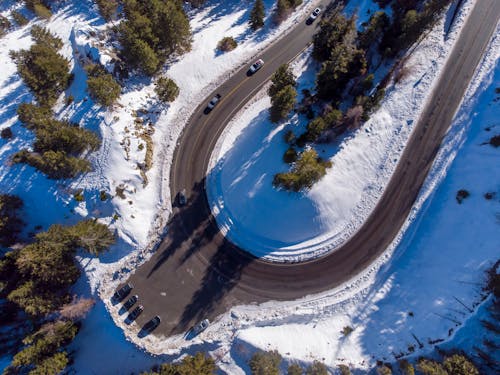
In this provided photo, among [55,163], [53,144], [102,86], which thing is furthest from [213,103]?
[55,163]

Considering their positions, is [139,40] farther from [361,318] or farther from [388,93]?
[361,318]

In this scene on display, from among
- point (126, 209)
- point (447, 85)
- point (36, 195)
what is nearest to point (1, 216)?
point (36, 195)

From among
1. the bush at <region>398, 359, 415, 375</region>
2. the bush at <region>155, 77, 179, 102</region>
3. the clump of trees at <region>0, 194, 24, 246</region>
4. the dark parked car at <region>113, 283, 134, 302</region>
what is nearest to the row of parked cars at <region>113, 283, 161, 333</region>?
the dark parked car at <region>113, 283, 134, 302</region>

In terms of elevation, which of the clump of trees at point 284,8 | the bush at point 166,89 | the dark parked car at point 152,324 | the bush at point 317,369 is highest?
the clump of trees at point 284,8

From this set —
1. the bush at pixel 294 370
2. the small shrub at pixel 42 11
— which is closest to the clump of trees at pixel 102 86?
the small shrub at pixel 42 11

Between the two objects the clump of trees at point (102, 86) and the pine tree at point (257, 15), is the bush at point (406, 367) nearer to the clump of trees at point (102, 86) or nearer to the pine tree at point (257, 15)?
the clump of trees at point (102, 86)

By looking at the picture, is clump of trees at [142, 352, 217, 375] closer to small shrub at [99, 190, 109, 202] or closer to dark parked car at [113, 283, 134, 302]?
dark parked car at [113, 283, 134, 302]

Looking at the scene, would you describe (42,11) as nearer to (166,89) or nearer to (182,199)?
(166,89)
